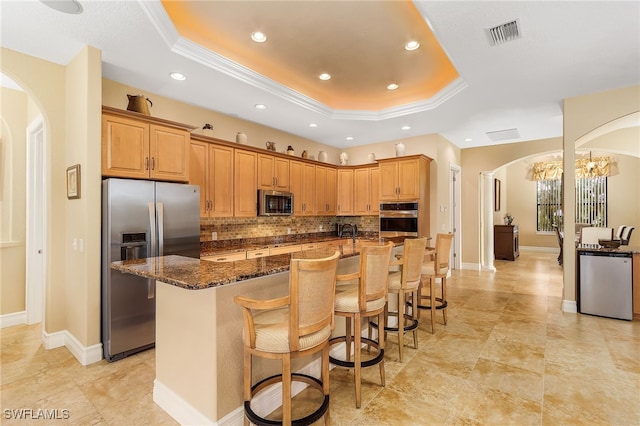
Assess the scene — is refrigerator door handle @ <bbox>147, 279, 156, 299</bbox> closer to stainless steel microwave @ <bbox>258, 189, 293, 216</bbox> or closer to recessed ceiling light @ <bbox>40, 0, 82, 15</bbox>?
stainless steel microwave @ <bbox>258, 189, 293, 216</bbox>

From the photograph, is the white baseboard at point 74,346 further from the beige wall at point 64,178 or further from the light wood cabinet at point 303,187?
the light wood cabinet at point 303,187

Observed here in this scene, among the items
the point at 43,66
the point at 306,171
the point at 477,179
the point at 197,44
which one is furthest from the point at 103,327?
the point at 477,179

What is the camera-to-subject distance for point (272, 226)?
5551 millimetres

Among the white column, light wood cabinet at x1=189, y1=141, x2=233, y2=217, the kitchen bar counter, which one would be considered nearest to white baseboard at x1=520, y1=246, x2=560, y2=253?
the white column

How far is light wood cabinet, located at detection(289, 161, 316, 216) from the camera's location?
18.3ft

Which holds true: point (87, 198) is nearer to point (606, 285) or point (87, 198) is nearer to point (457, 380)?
point (457, 380)

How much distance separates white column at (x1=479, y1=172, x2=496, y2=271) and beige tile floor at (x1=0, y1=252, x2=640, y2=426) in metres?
3.66

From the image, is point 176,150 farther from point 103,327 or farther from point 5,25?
point 103,327

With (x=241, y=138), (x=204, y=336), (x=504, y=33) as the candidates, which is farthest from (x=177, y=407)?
(x=504, y=33)

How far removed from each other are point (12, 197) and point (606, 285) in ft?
25.0

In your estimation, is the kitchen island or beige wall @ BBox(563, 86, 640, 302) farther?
beige wall @ BBox(563, 86, 640, 302)

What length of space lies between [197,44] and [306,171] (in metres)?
3.11

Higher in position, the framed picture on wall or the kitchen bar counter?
the framed picture on wall

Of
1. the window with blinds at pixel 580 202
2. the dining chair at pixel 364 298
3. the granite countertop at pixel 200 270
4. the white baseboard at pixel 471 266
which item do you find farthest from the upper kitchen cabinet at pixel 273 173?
the window with blinds at pixel 580 202
